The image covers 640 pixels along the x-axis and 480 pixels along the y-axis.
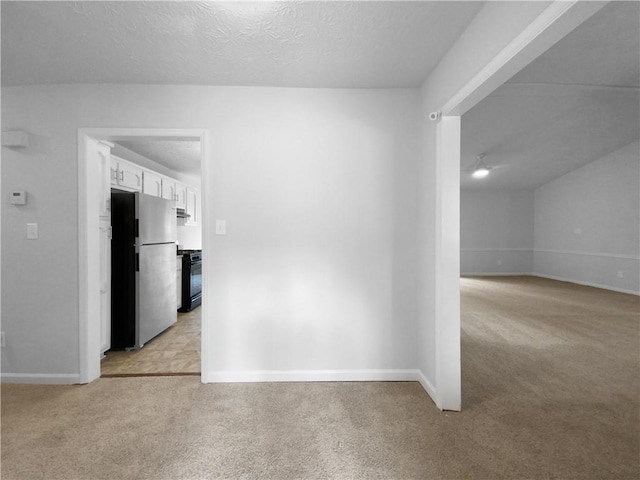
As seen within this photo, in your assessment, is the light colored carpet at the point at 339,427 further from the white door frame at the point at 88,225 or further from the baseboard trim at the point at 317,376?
the white door frame at the point at 88,225

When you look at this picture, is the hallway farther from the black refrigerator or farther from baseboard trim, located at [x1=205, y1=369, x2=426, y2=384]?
baseboard trim, located at [x1=205, y1=369, x2=426, y2=384]

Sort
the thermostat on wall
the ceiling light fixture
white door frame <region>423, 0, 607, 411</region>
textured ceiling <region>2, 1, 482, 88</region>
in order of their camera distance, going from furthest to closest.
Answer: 1. the ceiling light fixture
2. the thermostat on wall
3. white door frame <region>423, 0, 607, 411</region>
4. textured ceiling <region>2, 1, 482, 88</region>

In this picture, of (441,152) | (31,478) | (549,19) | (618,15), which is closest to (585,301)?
(618,15)

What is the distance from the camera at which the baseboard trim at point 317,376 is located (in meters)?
2.43

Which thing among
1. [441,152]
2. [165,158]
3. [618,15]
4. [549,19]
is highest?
[618,15]

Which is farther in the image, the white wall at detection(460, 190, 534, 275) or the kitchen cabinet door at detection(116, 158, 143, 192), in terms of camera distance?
the white wall at detection(460, 190, 534, 275)

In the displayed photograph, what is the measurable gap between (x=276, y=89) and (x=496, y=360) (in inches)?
123

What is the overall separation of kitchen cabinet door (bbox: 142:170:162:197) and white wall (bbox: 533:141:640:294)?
835 cm

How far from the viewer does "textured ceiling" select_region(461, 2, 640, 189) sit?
8.63 ft

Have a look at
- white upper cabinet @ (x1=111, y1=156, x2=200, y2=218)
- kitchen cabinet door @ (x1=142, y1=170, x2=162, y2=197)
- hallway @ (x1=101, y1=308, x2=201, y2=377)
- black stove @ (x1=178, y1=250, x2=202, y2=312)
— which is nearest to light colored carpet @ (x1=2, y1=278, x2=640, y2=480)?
hallway @ (x1=101, y1=308, x2=201, y2=377)

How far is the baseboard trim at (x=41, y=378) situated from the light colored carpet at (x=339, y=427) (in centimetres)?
8

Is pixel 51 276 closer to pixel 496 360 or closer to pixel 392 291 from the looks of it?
pixel 392 291

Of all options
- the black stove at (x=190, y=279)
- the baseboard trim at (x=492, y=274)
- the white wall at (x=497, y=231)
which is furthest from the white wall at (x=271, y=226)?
the baseboard trim at (x=492, y=274)

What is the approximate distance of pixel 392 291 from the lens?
2492 millimetres
